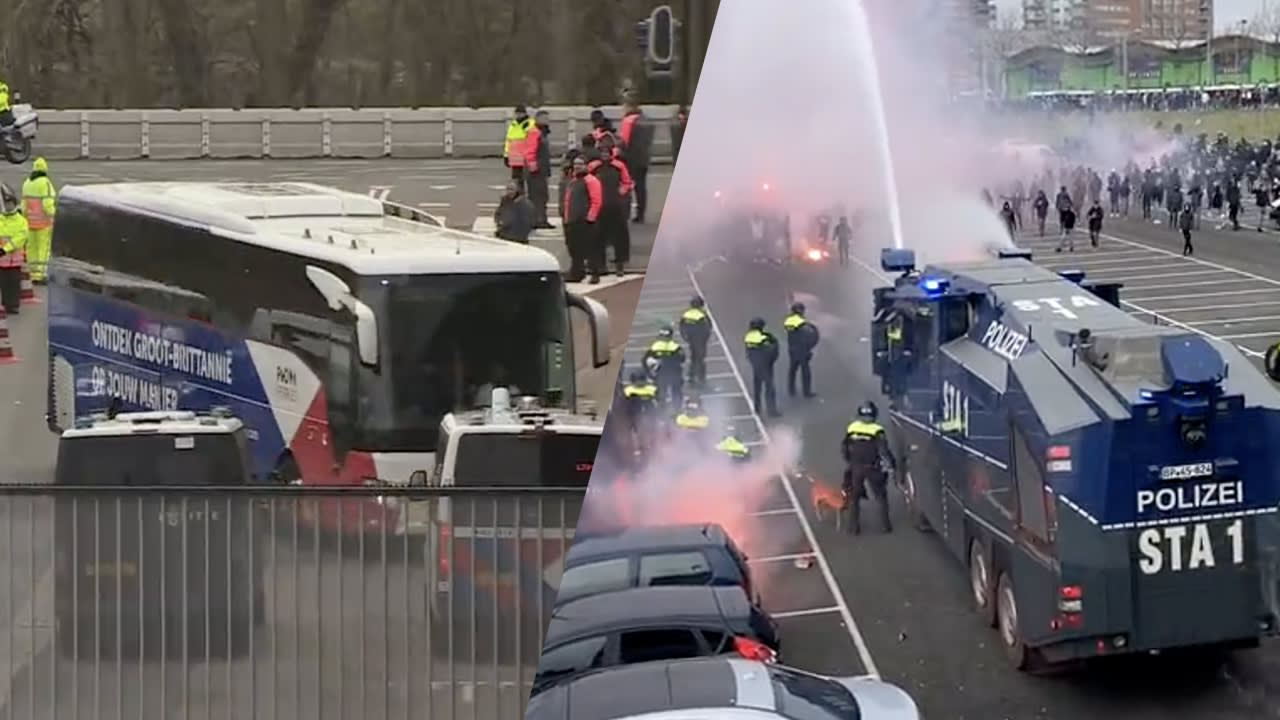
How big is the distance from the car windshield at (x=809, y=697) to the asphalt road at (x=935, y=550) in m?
0.02

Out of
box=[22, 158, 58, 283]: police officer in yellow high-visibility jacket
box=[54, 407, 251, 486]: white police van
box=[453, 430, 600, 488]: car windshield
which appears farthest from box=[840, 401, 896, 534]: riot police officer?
box=[22, 158, 58, 283]: police officer in yellow high-visibility jacket

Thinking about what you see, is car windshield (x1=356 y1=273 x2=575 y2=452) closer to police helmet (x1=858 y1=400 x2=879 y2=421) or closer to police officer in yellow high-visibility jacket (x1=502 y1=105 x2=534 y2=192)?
police officer in yellow high-visibility jacket (x1=502 y1=105 x2=534 y2=192)

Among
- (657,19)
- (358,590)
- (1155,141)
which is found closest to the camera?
(1155,141)

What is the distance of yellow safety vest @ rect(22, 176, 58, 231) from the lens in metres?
2.16

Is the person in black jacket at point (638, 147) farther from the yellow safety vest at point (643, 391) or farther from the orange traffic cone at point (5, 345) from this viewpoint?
the orange traffic cone at point (5, 345)

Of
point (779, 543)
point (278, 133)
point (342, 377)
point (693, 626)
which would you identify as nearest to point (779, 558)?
point (779, 543)

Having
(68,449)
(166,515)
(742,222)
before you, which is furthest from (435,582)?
(742,222)

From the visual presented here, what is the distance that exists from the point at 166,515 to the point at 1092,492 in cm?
154

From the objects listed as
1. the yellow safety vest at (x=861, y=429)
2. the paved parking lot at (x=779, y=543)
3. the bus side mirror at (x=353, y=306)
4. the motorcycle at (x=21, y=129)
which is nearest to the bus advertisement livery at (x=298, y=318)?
the bus side mirror at (x=353, y=306)

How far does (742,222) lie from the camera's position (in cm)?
159

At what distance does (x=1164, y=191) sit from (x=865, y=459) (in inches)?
18.6

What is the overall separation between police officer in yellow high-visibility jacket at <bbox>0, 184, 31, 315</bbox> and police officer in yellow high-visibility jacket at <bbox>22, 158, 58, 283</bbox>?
0.03 feet

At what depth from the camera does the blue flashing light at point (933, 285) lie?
5.28 ft

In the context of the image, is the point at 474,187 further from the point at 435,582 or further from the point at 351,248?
the point at 435,582
